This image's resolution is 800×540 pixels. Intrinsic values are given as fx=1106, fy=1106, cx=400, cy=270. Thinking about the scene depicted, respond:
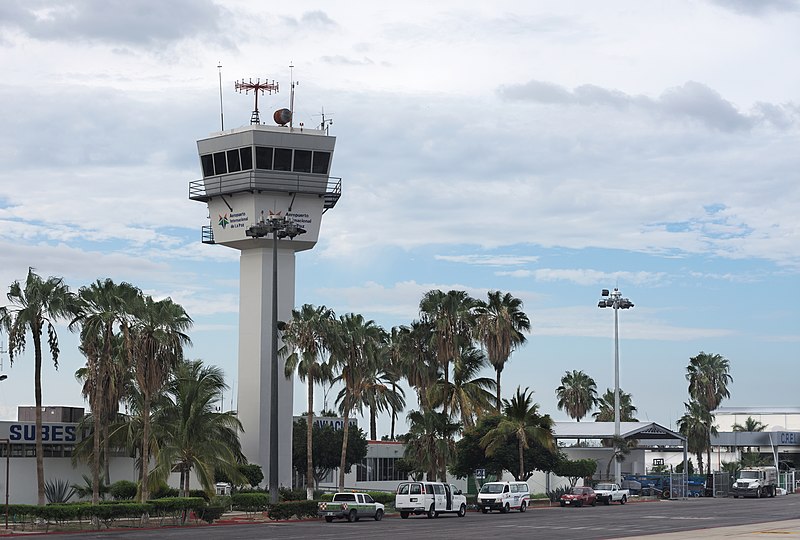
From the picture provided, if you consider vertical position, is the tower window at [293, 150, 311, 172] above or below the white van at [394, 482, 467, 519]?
above

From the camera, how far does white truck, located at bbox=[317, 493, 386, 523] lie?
51625mm

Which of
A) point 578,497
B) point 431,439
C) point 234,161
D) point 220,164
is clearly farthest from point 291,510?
point 220,164

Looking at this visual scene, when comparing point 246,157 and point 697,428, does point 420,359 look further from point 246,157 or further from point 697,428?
point 697,428

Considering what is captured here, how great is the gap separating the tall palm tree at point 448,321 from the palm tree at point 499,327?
173 cm

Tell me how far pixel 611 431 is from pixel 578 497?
20240 mm

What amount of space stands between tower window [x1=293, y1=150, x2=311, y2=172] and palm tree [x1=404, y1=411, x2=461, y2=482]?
60.5ft

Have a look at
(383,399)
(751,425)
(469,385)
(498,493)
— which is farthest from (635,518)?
(751,425)

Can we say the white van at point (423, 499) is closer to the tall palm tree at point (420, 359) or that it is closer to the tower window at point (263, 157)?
the tall palm tree at point (420, 359)

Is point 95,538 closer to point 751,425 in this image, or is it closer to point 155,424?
point 155,424

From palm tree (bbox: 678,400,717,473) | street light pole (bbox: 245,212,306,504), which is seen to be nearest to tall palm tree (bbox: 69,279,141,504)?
street light pole (bbox: 245,212,306,504)

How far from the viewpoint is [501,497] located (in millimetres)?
59531

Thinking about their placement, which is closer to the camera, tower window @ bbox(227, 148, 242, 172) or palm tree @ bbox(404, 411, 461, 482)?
palm tree @ bbox(404, 411, 461, 482)

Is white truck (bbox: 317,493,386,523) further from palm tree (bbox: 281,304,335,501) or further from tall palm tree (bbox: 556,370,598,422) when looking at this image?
tall palm tree (bbox: 556,370,598,422)

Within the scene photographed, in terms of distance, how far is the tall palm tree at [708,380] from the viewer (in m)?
116
